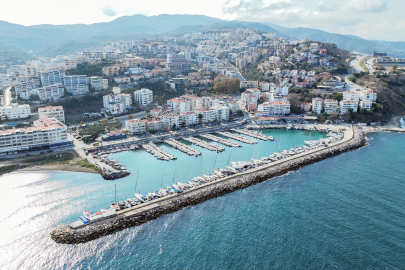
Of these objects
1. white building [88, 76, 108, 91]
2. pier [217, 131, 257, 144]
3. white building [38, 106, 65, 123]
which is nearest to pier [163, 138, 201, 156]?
pier [217, 131, 257, 144]

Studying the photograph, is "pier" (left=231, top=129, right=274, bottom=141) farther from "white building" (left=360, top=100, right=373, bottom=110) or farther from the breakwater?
"white building" (left=360, top=100, right=373, bottom=110)

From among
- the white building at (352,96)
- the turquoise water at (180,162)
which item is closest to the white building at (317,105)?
the white building at (352,96)

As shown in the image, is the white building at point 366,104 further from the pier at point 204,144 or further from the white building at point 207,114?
the pier at point 204,144

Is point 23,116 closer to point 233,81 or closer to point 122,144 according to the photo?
point 122,144

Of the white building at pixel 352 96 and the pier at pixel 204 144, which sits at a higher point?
the white building at pixel 352 96

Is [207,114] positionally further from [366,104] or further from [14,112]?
[14,112]

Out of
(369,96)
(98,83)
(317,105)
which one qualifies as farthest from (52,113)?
(369,96)
